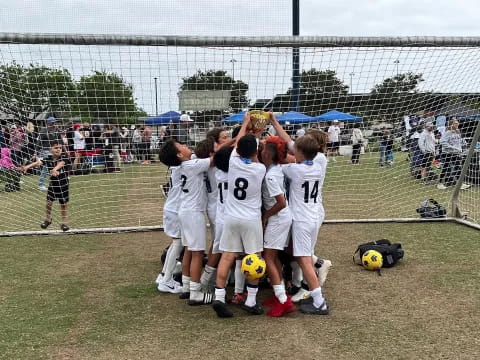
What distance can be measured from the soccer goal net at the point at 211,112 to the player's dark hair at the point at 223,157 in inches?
94.1

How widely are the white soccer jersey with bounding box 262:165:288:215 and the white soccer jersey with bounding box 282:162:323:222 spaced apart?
0.11m

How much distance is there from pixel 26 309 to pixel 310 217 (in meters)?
2.84

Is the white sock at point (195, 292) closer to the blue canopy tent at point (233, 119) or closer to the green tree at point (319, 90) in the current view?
the blue canopy tent at point (233, 119)

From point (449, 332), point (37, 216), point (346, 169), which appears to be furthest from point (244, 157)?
point (346, 169)

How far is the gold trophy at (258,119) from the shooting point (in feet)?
16.0

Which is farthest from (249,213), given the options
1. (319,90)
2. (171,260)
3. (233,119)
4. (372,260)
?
(319,90)

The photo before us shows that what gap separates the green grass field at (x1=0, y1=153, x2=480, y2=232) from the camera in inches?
355

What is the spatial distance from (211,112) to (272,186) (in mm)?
3391

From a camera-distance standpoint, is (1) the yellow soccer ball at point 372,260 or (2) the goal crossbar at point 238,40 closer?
(1) the yellow soccer ball at point 372,260

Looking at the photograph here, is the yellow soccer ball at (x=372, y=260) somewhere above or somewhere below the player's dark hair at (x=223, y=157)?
below

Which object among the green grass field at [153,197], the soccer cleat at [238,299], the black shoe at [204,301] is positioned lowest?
the green grass field at [153,197]

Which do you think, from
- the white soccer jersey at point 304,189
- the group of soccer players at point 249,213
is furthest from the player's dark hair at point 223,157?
the white soccer jersey at point 304,189

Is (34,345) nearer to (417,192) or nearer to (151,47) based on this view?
(151,47)

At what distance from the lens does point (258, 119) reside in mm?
4898
